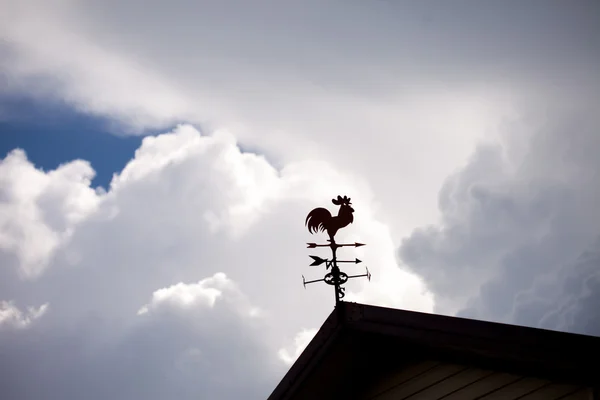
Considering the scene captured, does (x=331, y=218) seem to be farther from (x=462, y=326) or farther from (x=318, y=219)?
(x=462, y=326)

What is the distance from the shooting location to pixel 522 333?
3674 millimetres

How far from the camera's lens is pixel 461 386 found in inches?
166

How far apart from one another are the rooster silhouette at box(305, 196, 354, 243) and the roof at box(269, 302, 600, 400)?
1076 millimetres

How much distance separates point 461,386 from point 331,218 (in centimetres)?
223

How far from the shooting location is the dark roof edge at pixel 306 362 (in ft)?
15.6

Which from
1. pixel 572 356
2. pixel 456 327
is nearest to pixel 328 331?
pixel 456 327

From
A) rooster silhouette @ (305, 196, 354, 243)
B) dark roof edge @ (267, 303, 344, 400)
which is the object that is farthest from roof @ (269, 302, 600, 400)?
rooster silhouette @ (305, 196, 354, 243)

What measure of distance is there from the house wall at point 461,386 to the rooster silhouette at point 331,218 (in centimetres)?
154

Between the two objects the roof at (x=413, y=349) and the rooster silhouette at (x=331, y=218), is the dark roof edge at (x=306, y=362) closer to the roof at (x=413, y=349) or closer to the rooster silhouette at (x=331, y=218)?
the roof at (x=413, y=349)

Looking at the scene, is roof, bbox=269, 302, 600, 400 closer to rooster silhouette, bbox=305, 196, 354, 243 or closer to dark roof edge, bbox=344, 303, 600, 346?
dark roof edge, bbox=344, 303, 600, 346

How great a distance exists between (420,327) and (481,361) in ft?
1.75

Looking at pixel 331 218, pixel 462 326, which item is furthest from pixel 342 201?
pixel 462 326

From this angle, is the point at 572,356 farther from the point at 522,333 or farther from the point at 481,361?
the point at 481,361

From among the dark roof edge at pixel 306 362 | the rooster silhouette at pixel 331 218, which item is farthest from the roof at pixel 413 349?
the rooster silhouette at pixel 331 218
